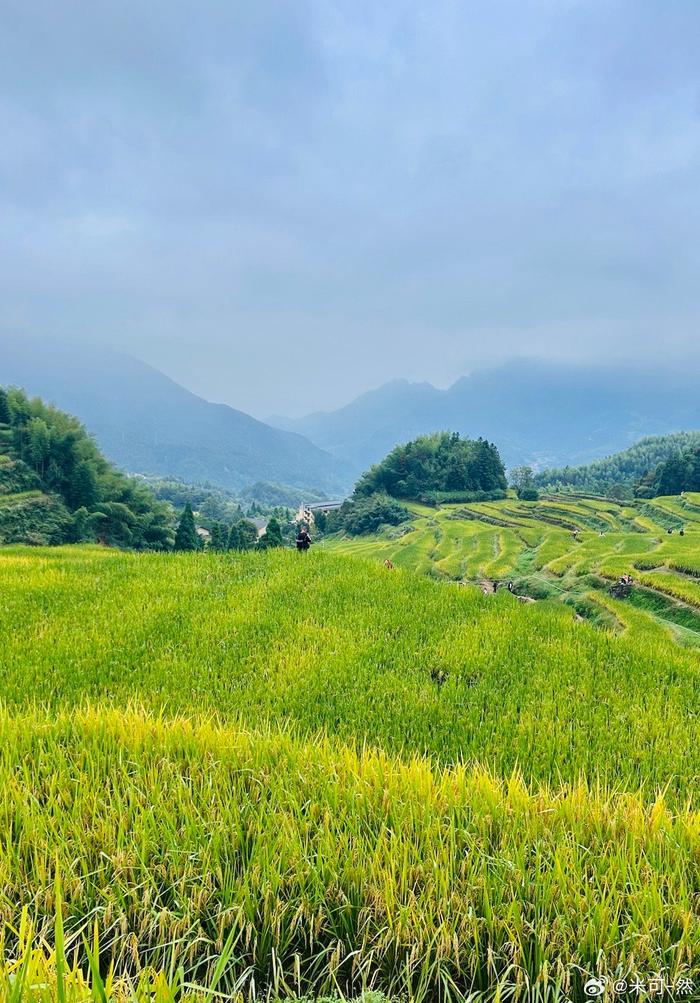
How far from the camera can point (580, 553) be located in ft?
117

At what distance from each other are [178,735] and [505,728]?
259cm

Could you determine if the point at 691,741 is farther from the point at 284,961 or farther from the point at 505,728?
the point at 284,961

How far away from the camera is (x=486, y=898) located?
160cm

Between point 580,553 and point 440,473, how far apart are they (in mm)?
70927

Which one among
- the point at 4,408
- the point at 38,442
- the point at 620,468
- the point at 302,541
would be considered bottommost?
the point at 302,541

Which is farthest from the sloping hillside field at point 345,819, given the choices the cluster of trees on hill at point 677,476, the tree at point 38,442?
the cluster of trees on hill at point 677,476

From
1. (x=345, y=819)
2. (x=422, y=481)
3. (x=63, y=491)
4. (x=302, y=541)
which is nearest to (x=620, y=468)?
(x=422, y=481)

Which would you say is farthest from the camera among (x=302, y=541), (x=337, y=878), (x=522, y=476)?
(x=522, y=476)

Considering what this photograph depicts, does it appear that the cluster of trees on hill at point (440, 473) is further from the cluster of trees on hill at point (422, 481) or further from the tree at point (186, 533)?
the tree at point (186, 533)

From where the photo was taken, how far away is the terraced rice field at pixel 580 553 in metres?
19.8

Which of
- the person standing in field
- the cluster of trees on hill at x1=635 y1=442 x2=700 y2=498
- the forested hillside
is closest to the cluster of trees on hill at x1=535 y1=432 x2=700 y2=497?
the cluster of trees on hill at x1=635 y1=442 x2=700 y2=498

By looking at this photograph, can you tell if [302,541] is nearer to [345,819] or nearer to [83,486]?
[345,819]

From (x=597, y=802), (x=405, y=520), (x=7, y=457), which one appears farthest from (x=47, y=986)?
(x=405, y=520)

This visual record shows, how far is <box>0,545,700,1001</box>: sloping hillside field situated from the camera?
147 centimetres
